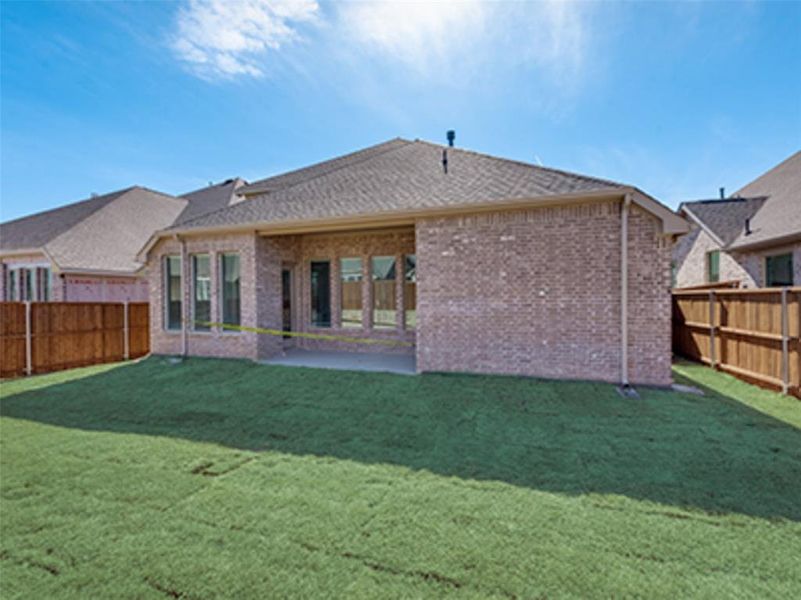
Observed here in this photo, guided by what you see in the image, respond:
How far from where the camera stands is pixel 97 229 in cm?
1577

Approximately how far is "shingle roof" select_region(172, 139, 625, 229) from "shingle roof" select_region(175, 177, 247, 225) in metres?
6.46

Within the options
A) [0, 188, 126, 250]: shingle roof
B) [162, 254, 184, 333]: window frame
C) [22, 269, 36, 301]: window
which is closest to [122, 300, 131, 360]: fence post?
[162, 254, 184, 333]: window frame

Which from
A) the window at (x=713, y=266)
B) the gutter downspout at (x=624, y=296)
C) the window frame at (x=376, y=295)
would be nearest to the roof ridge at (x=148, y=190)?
the window frame at (x=376, y=295)

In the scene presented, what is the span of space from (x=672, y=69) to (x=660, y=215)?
5.90 m

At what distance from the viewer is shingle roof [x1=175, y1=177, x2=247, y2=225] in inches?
719

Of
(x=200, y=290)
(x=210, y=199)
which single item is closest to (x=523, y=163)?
(x=200, y=290)

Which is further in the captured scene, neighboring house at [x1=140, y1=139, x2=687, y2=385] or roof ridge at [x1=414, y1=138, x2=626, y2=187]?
A: roof ridge at [x1=414, y1=138, x2=626, y2=187]

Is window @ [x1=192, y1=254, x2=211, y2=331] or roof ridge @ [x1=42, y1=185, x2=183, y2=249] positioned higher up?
A: roof ridge @ [x1=42, y1=185, x2=183, y2=249]

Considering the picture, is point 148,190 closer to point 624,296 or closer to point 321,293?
point 321,293

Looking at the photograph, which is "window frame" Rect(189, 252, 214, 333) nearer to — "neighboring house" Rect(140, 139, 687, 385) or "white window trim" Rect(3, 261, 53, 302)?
"neighboring house" Rect(140, 139, 687, 385)

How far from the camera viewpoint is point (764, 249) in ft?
41.0

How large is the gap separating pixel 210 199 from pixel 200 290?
11.0 metres

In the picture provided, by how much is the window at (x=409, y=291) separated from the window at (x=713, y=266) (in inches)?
513

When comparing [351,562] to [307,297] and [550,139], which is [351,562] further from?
[550,139]
